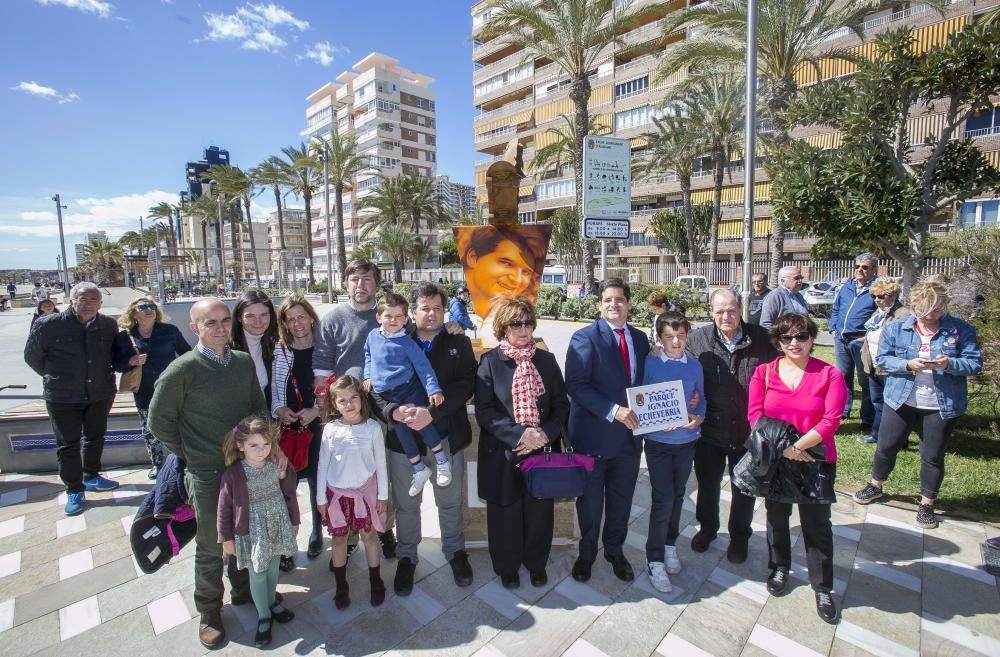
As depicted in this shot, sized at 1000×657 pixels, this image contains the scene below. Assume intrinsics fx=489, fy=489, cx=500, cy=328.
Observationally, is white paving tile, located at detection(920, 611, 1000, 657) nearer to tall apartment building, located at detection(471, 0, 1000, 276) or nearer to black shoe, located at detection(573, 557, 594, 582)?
black shoe, located at detection(573, 557, 594, 582)

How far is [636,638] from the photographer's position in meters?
2.73

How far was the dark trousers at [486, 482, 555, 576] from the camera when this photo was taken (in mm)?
3168

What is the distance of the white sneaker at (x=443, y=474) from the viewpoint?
Result: 10.2ft

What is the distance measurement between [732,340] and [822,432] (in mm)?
795

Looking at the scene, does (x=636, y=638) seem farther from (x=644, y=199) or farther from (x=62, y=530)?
(x=644, y=199)

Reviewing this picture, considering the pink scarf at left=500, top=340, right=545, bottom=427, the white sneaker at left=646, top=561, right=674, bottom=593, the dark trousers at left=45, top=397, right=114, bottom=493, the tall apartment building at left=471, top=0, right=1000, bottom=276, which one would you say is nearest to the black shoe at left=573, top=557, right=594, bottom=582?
the white sneaker at left=646, top=561, right=674, bottom=593

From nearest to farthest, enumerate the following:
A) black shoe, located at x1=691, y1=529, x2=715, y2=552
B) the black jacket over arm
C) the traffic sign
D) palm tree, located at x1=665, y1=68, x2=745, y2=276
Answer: the black jacket over arm, black shoe, located at x1=691, y1=529, x2=715, y2=552, the traffic sign, palm tree, located at x1=665, y1=68, x2=745, y2=276

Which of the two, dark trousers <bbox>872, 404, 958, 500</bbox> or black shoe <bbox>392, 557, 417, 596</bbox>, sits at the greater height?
dark trousers <bbox>872, 404, 958, 500</bbox>

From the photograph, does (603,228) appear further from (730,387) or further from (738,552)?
(738,552)

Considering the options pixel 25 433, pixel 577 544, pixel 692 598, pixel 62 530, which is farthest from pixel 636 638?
pixel 25 433

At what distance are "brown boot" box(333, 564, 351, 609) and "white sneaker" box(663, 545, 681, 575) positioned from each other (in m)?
2.07

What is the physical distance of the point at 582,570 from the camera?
3.24 m

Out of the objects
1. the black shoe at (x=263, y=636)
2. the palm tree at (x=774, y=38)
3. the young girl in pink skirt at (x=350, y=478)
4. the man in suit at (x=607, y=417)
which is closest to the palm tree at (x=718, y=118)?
the palm tree at (x=774, y=38)

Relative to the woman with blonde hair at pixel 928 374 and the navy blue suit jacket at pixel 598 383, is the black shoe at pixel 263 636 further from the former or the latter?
the woman with blonde hair at pixel 928 374
